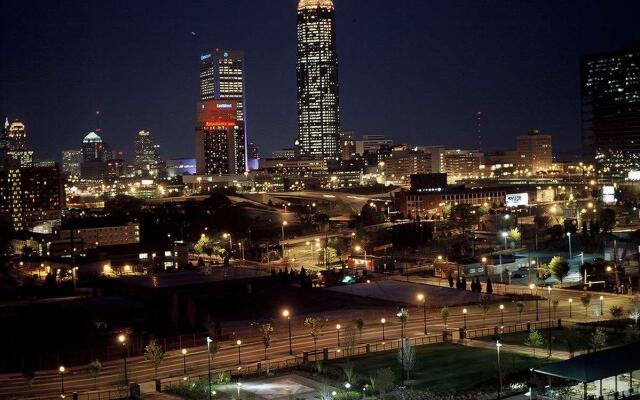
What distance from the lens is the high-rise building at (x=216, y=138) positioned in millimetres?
173625

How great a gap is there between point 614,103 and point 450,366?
129307mm

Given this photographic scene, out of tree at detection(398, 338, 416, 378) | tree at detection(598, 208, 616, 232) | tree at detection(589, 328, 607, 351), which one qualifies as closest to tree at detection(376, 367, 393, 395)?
tree at detection(398, 338, 416, 378)

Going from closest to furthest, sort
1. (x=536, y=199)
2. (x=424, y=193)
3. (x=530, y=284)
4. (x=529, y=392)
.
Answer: (x=529, y=392) → (x=530, y=284) → (x=424, y=193) → (x=536, y=199)

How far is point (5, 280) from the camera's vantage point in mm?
56844

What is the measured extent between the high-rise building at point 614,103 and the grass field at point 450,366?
125221 millimetres

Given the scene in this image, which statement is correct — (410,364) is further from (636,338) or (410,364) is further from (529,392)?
(636,338)

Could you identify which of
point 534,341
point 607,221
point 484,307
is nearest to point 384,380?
point 534,341

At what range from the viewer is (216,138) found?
17512 centimetres

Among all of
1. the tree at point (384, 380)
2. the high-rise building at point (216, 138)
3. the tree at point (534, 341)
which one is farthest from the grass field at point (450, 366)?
the high-rise building at point (216, 138)

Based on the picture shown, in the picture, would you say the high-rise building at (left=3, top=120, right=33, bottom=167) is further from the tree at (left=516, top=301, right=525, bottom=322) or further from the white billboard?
the tree at (left=516, top=301, right=525, bottom=322)

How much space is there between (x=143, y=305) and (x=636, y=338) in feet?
74.2

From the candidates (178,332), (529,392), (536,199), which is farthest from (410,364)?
(536,199)

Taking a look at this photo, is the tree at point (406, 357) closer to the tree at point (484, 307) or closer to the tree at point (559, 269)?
the tree at point (484, 307)

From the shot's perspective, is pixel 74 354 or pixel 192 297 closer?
pixel 74 354
